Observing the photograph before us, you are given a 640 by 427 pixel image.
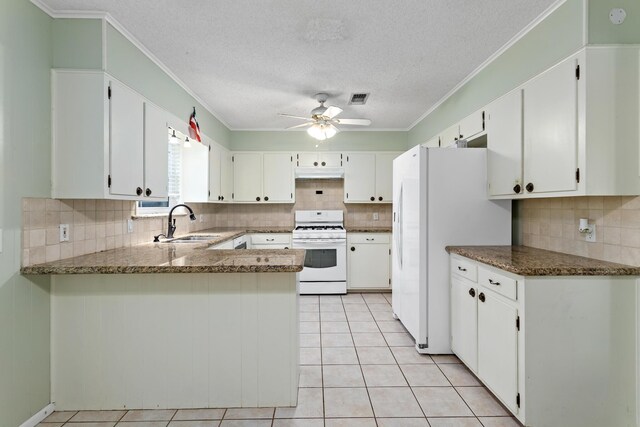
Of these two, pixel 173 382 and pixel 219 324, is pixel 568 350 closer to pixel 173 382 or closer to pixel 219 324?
pixel 219 324

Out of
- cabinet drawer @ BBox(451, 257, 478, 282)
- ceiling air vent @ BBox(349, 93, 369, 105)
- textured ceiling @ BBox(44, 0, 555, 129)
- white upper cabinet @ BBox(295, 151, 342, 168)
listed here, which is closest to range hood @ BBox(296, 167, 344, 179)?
white upper cabinet @ BBox(295, 151, 342, 168)

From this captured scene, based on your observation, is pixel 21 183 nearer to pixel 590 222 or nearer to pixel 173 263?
pixel 173 263

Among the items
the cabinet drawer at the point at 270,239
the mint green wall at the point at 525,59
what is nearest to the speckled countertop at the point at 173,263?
the mint green wall at the point at 525,59

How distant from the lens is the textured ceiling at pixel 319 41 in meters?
2.01

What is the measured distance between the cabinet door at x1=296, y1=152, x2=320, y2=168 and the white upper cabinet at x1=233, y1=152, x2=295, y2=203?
0.12 metres

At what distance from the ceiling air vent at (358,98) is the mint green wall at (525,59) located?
3.00ft

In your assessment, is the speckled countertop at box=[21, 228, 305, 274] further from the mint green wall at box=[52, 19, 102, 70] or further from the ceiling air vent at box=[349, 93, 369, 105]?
the ceiling air vent at box=[349, 93, 369, 105]

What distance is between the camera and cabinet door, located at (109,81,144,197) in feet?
6.97

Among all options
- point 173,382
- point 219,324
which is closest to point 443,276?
point 219,324

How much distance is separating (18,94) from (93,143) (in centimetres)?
41

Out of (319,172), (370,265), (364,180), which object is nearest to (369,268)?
(370,265)

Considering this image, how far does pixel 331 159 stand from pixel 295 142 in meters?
0.62

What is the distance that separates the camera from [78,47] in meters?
2.04

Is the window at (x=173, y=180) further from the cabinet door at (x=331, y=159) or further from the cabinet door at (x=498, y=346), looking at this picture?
the cabinet door at (x=498, y=346)
